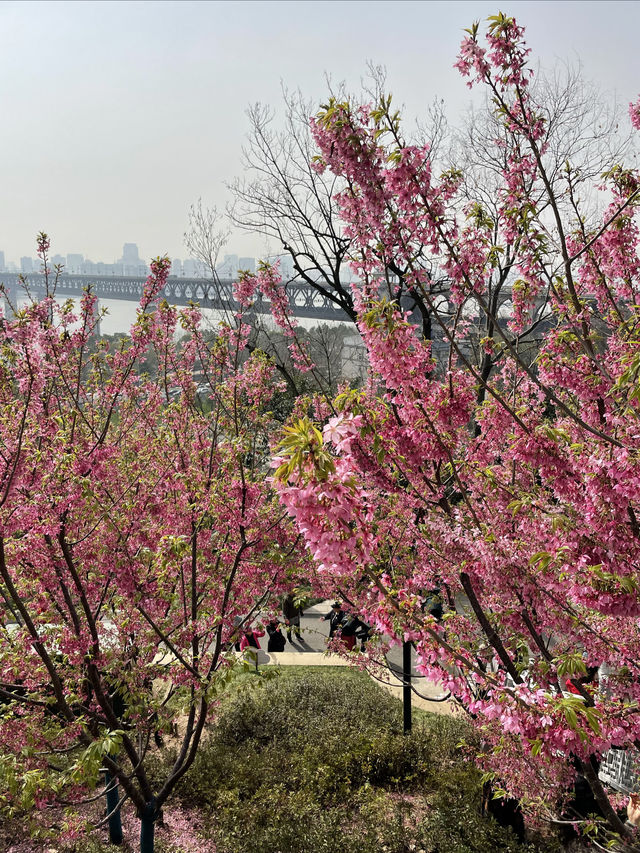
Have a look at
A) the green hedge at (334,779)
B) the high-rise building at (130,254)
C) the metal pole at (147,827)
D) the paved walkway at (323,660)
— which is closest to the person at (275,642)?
the paved walkway at (323,660)

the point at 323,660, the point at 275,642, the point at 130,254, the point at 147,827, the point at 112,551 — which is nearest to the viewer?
the point at 147,827

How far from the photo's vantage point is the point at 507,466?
604 centimetres

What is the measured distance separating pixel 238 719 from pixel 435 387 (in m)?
7.12

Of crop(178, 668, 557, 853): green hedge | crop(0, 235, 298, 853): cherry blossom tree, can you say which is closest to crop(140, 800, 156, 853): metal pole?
crop(0, 235, 298, 853): cherry blossom tree

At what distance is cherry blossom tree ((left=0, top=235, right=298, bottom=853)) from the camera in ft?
15.4

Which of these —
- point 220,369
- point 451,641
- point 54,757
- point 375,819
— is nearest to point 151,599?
point 54,757

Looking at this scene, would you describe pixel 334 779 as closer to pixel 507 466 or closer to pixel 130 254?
pixel 507 466

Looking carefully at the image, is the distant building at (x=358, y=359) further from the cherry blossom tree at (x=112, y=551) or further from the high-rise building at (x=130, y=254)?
the high-rise building at (x=130, y=254)

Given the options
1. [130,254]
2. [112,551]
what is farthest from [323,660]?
[130,254]

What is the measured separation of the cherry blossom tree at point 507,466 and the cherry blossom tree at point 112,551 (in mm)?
1790

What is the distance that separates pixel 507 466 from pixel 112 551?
4274 millimetres

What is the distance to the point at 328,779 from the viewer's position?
7.14 meters

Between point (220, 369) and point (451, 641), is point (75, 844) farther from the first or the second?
point (220, 369)

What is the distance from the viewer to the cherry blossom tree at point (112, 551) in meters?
4.70
